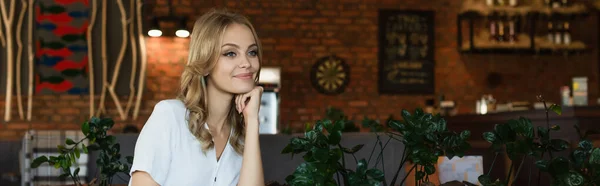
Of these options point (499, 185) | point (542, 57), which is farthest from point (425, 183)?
point (542, 57)

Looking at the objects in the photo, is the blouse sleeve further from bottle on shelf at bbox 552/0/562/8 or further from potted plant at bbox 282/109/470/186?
bottle on shelf at bbox 552/0/562/8

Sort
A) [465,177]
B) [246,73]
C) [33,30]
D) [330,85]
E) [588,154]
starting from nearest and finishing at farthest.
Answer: [588,154] → [246,73] → [465,177] → [33,30] → [330,85]

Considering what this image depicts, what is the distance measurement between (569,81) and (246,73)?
22.3ft

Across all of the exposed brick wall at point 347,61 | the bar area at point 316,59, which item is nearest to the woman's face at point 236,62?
the bar area at point 316,59

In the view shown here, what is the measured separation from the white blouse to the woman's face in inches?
5.7

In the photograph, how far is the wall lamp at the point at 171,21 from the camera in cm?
678

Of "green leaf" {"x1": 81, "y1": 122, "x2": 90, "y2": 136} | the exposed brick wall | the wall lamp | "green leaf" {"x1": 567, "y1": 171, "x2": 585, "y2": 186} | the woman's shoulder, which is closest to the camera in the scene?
"green leaf" {"x1": 567, "y1": 171, "x2": 585, "y2": 186}

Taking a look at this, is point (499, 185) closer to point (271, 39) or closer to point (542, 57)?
point (271, 39)

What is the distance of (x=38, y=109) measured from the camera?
7.15 m

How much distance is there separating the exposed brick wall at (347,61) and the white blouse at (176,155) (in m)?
5.47

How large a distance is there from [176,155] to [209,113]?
176 mm

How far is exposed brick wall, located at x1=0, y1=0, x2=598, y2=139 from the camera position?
7.31 metres

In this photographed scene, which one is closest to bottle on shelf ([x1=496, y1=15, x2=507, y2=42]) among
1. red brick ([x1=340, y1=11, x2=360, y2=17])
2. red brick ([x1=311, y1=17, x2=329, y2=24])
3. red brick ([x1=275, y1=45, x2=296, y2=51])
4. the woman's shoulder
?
red brick ([x1=340, y1=11, x2=360, y2=17])

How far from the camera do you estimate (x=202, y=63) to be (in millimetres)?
1859
